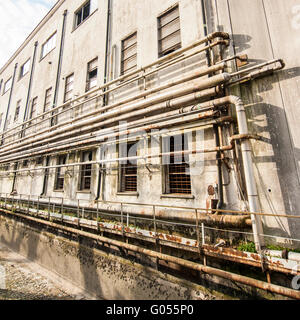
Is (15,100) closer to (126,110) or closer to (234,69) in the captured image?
(126,110)

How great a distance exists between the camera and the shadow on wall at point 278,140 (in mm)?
3680

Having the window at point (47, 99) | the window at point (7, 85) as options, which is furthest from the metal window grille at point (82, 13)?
the window at point (7, 85)

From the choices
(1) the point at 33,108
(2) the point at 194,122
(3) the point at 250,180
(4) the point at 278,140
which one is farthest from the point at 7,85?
(4) the point at 278,140

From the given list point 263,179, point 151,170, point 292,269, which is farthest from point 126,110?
point 292,269

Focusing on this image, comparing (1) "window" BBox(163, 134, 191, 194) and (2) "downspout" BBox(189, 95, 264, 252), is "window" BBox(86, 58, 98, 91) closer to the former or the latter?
(1) "window" BBox(163, 134, 191, 194)

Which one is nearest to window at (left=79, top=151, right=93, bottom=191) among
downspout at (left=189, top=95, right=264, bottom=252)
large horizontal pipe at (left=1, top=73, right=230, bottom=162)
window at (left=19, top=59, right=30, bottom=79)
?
large horizontal pipe at (left=1, top=73, right=230, bottom=162)

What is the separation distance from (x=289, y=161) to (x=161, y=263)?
398cm

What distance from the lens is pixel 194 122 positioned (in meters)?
5.21

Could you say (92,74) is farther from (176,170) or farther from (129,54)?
(176,170)

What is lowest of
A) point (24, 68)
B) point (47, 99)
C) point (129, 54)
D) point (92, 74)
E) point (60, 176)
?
point (60, 176)

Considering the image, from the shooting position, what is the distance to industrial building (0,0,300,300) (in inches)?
155

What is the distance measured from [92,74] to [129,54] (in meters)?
2.92
